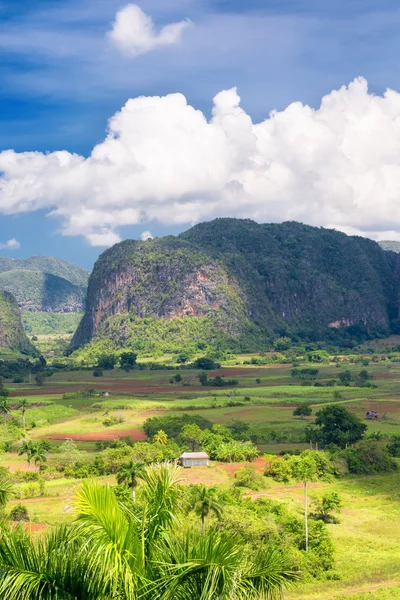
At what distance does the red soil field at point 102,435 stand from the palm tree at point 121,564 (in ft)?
190

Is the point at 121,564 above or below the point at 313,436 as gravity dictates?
→ above

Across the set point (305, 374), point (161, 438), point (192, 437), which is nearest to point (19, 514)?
point (161, 438)

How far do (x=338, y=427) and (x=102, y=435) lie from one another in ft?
75.2

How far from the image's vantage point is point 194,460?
52156 millimetres

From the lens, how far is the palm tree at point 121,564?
710cm

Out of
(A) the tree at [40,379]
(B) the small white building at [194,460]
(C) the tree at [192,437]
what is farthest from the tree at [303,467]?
(A) the tree at [40,379]

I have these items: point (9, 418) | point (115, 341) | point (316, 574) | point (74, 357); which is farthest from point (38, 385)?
point (316, 574)

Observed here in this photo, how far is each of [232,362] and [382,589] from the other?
11953 cm

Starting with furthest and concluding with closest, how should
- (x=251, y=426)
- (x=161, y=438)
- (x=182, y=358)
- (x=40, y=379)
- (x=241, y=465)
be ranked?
(x=182, y=358) < (x=40, y=379) < (x=251, y=426) < (x=161, y=438) < (x=241, y=465)

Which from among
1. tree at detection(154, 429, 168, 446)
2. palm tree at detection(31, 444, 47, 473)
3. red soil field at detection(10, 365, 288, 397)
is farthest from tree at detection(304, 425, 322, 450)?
red soil field at detection(10, 365, 288, 397)

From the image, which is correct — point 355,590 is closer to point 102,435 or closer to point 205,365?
point 102,435

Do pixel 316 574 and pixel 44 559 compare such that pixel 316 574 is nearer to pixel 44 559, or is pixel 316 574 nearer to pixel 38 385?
pixel 44 559

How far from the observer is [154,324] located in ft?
620

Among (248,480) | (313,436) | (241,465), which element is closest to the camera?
(248,480)
